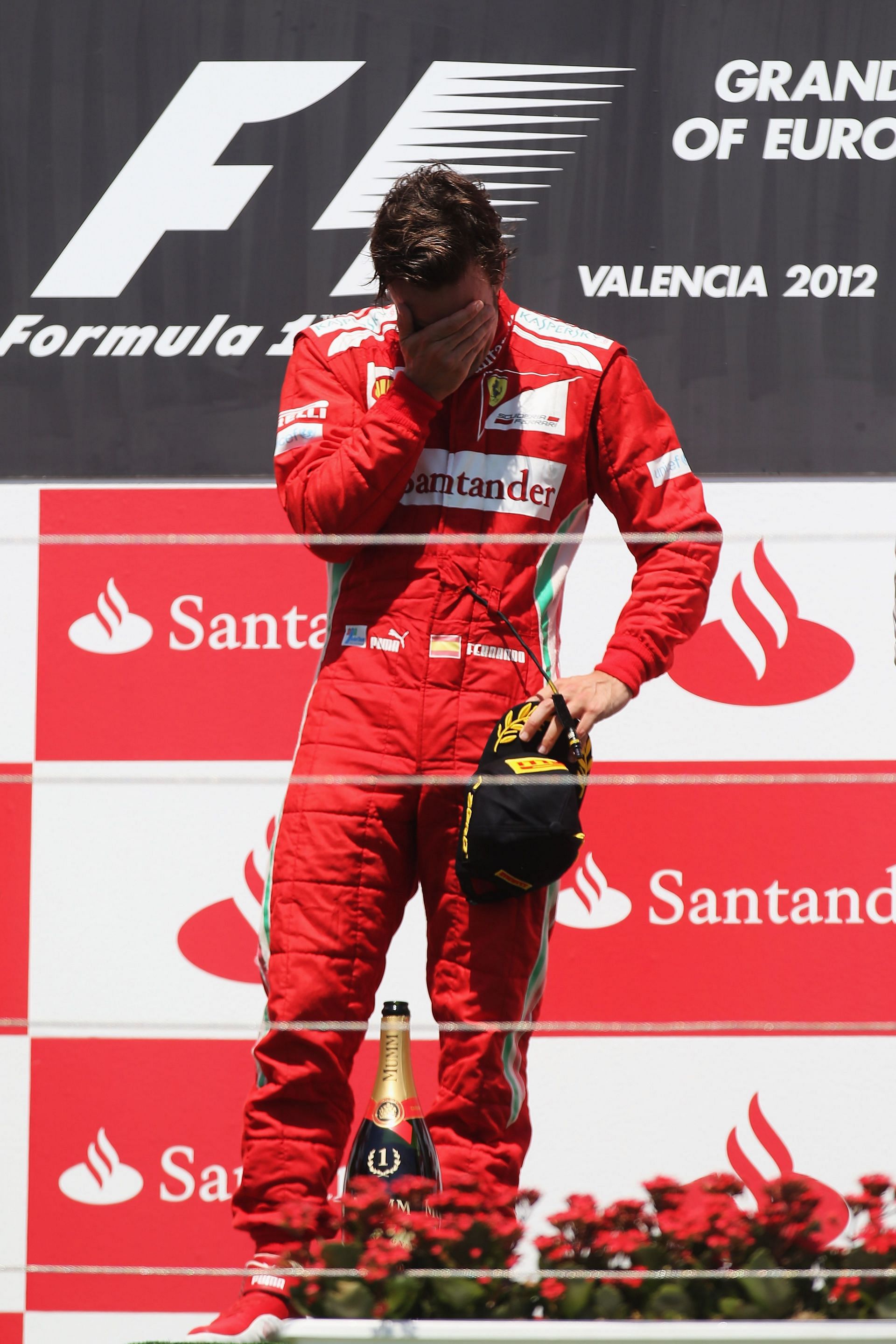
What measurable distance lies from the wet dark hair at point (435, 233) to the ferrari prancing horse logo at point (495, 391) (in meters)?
0.11

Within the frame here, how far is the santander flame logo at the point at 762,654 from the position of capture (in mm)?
2318

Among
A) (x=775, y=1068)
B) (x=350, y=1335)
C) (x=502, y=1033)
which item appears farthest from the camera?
(x=775, y=1068)

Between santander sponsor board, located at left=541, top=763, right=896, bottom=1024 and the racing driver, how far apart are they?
2.30 ft

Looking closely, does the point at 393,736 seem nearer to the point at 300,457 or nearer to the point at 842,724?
the point at 300,457

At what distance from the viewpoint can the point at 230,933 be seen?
232 cm

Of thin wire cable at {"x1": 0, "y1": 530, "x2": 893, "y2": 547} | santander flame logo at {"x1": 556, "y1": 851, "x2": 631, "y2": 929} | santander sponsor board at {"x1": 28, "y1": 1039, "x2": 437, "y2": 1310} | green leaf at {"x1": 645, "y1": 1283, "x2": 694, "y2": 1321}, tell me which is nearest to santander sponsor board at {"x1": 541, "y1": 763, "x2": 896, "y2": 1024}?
santander flame logo at {"x1": 556, "y1": 851, "x2": 631, "y2": 929}

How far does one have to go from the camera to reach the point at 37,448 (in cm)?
237

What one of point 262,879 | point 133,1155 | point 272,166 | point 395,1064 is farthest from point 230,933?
point 272,166

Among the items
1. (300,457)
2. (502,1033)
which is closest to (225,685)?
(300,457)

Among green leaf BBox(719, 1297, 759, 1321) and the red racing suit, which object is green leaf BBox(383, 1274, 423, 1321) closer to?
the red racing suit

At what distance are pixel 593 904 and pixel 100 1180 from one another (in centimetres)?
87

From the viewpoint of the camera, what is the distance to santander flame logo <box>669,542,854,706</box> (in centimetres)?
232

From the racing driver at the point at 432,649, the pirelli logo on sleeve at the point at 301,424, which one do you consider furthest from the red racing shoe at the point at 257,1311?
the pirelli logo on sleeve at the point at 301,424

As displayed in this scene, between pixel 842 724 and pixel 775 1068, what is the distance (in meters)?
0.53
